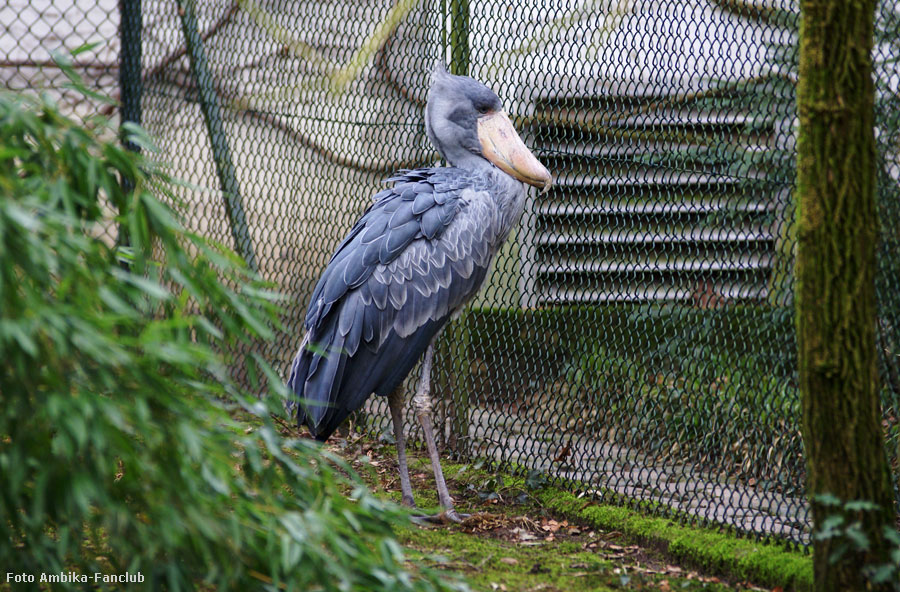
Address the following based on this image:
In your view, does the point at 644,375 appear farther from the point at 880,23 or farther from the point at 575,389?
the point at 880,23

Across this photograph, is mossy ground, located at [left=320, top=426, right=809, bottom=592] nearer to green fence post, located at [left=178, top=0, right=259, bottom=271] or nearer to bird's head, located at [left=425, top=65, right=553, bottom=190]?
bird's head, located at [left=425, top=65, right=553, bottom=190]

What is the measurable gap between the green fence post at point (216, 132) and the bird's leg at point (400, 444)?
163cm

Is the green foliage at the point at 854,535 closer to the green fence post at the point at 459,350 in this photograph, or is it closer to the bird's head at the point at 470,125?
the bird's head at the point at 470,125

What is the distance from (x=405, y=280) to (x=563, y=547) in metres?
1.19

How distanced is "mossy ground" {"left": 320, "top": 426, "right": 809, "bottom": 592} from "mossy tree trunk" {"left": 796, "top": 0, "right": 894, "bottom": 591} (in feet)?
2.68

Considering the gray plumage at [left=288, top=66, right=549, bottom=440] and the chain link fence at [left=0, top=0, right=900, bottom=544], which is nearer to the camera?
the chain link fence at [left=0, top=0, right=900, bottom=544]

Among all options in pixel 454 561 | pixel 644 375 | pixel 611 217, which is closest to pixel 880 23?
pixel 611 217

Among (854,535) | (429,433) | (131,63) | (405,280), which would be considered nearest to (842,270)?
(854,535)

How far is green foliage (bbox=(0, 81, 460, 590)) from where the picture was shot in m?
1.67

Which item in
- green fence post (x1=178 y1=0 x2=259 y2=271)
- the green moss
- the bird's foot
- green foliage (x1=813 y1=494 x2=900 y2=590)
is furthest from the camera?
green fence post (x1=178 y1=0 x2=259 y2=271)

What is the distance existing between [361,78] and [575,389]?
208 centimetres

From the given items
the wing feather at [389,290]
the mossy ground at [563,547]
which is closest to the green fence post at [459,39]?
the wing feather at [389,290]

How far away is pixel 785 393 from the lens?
334 centimetres

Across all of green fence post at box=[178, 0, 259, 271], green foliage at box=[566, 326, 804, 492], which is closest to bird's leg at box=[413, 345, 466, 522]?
green foliage at box=[566, 326, 804, 492]
